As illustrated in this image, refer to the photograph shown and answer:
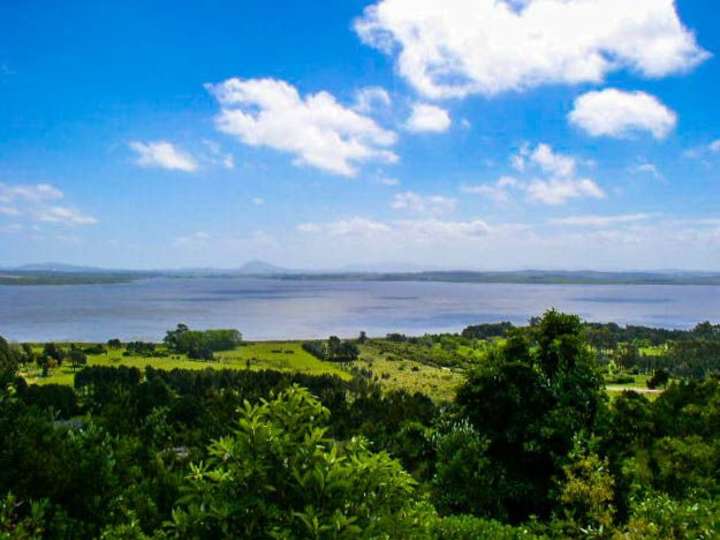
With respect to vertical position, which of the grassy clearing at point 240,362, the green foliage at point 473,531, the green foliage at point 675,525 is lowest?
the grassy clearing at point 240,362

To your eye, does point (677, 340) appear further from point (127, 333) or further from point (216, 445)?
point (216, 445)

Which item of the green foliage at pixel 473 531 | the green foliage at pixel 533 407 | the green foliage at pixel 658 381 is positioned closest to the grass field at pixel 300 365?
the green foliage at pixel 658 381

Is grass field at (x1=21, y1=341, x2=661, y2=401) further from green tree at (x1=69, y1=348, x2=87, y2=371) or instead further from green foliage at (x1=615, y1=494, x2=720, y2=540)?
green foliage at (x1=615, y1=494, x2=720, y2=540)

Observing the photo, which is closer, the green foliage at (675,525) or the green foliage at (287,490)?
the green foliage at (287,490)

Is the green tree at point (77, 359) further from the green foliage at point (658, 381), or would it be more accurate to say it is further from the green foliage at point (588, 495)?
the green foliage at point (588, 495)

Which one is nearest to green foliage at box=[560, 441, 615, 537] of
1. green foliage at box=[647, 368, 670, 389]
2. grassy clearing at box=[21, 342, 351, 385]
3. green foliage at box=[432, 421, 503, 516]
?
green foliage at box=[432, 421, 503, 516]

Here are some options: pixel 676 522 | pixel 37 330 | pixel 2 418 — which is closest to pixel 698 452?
pixel 676 522
